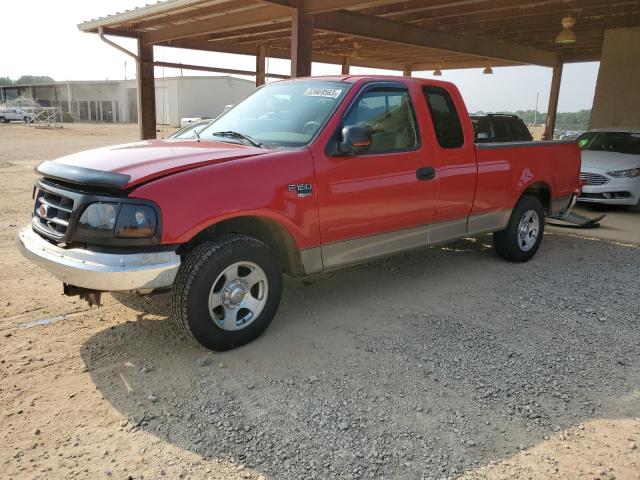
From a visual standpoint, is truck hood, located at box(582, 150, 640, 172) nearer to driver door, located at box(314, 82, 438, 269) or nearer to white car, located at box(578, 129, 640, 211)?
white car, located at box(578, 129, 640, 211)

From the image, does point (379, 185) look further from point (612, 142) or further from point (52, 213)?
point (612, 142)

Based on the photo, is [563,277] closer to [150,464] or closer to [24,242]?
[150,464]

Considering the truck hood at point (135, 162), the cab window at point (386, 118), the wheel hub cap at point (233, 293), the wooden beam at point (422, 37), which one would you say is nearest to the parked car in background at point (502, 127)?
the cab window at point (386, 118)

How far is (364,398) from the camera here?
332 centimetres

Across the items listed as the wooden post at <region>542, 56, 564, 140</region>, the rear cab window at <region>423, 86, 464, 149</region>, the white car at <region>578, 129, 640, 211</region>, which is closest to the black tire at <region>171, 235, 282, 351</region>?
the rear cab window at <region>423, 86, 464, 149</region>

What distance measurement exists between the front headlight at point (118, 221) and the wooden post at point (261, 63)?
12838mm

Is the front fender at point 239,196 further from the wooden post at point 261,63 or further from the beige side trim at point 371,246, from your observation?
the wooden post at point 261,63

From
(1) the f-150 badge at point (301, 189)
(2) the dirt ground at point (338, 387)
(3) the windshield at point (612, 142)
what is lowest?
(2) the dirt ground at point (338, 387)

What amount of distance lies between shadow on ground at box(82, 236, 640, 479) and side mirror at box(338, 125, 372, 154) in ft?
4.73

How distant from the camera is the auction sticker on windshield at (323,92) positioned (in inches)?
174

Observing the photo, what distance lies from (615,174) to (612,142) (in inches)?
57.7

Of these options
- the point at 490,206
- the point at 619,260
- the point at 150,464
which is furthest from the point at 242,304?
the point at 619,260

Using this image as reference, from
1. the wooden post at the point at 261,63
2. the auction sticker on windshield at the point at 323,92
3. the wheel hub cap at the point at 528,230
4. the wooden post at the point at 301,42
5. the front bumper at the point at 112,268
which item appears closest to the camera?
the front bumper at the point at 112,268

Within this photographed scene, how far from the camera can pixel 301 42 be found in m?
9.00
